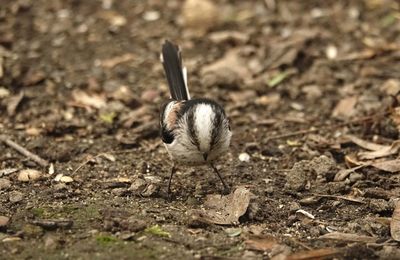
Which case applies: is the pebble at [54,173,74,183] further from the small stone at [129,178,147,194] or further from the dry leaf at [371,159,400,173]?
the dry leaf at [371,159,400,173]

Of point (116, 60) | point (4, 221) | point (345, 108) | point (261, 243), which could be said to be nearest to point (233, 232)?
point (261, 243)

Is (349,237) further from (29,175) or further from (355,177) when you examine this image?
(29,175)

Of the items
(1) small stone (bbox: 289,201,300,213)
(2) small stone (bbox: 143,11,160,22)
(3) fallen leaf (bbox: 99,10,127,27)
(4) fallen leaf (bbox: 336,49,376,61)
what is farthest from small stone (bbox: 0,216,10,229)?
(2) small stone (bbox: 143,11,160,22)

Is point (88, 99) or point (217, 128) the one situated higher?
point (88, 99)

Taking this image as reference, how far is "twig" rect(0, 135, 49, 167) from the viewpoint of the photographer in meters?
7.11

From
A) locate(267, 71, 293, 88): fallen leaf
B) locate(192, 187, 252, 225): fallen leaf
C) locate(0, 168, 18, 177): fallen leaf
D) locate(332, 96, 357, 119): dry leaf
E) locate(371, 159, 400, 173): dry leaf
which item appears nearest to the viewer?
locate(192, 187, 252, 225): fallen leaf

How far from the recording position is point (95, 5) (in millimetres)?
11141

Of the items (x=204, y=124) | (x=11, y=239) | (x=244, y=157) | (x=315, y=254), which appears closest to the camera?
(x=315, y=254)

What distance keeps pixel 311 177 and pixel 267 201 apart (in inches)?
30.6

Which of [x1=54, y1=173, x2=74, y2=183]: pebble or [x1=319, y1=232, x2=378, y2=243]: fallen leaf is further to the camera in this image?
[x1=54, y1=173, x2=74, y2=183]: pebble

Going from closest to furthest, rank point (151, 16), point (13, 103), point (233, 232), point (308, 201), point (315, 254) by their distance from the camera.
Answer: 1. point (315, 254)
2. point (233, 232)
3. point (308, 201)
4. point (13, 103)
5. point (151, 16)

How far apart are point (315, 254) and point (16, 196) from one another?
108 inches

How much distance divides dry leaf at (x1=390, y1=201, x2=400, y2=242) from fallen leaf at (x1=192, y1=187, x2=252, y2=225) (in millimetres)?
1251

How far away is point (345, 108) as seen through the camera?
8539 mm
